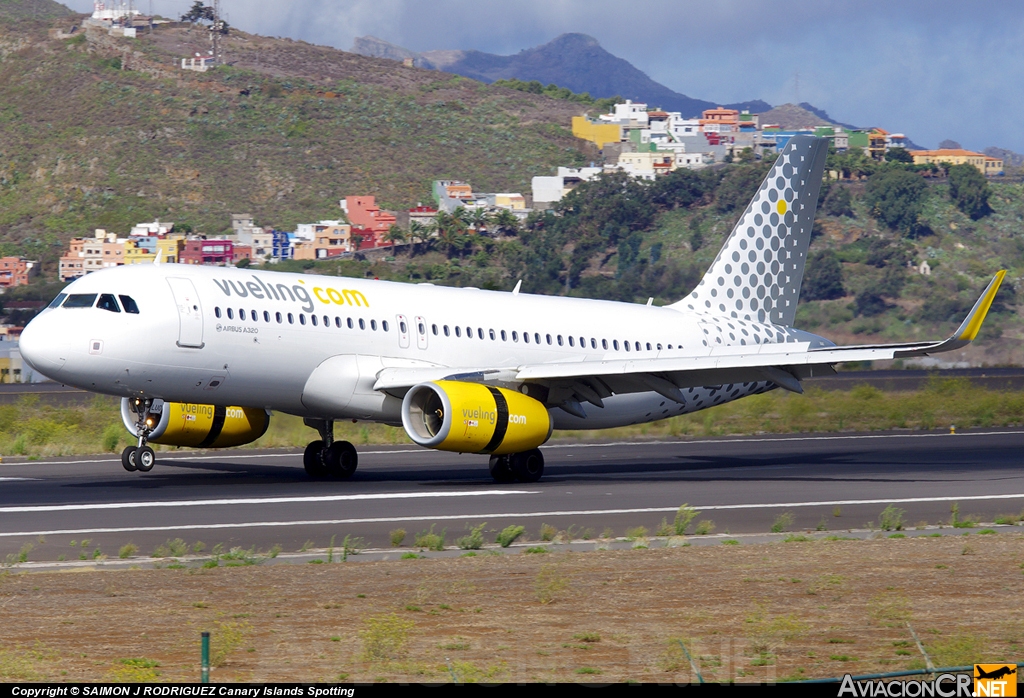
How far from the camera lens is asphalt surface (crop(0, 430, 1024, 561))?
1988cm

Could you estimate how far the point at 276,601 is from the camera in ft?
44.7

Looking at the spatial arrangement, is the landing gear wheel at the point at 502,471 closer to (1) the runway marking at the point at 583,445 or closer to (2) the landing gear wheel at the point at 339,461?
(2) the landing gear wheel at the point at 339,461

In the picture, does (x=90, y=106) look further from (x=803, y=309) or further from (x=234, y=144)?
(x=803, y=309)

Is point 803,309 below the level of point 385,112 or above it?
below

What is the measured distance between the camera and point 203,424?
27.4 meters

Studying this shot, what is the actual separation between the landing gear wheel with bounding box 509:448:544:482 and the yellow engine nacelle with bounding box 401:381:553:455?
111 cm

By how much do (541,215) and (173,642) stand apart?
149 metres

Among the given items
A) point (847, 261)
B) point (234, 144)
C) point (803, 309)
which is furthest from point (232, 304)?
point (234, 144)

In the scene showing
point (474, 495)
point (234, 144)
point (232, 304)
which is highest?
point (234, 144)

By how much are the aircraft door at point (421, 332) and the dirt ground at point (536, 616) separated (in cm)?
1014

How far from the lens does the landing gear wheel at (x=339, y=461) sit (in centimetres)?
2781

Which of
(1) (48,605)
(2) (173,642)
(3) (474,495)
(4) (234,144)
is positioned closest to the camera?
(2) (173,642)

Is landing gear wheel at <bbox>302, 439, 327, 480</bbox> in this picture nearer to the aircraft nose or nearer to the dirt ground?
the aircraft nose

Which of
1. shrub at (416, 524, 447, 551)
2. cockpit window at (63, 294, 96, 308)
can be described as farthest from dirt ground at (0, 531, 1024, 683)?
cockpit window at (63, 294, 96, 308)
